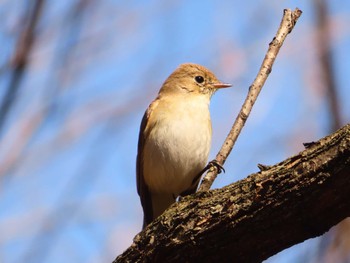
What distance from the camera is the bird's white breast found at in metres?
5.10

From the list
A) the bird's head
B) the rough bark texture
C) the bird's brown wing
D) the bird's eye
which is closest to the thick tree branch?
the rough bark texture

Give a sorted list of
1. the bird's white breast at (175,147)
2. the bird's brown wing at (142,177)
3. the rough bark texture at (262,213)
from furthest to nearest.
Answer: the bird's brown wing at (142,177) < the bird's white breast at (175,147) < the rough bark texture at (262,213)

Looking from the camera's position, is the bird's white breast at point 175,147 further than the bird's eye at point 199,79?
A: No

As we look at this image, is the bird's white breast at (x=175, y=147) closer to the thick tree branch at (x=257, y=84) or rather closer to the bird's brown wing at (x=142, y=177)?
the bird's brown wing at (x=142, y=177)

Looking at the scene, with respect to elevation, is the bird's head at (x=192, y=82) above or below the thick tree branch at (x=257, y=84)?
above

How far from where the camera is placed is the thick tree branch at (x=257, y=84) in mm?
3957

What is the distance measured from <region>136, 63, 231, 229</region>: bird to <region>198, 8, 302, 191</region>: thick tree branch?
1.02 meters

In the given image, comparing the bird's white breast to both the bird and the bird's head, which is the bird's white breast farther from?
the bird's head

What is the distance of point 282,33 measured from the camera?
4035 mm

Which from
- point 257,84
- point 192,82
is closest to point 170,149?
point 192,82

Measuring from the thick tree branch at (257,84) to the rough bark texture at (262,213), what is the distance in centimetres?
85

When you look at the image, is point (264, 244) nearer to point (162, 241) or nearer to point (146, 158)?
point (162, 241)

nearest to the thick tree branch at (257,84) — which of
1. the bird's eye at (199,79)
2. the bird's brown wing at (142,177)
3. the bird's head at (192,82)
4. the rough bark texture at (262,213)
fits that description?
the rough bark texture at (262,213)

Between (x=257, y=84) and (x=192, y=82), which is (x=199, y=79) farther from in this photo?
(x=257, y=84)
